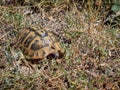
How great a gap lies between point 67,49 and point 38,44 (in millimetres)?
369

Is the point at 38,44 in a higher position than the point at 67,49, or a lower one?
higher

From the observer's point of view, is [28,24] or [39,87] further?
[28,24]

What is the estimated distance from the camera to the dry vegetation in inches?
157

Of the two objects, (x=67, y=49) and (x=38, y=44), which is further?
(x=67, y=49)

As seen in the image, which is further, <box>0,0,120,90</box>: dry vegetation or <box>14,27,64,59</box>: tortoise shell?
<box>14,27,64,59</box>: tortoise shell

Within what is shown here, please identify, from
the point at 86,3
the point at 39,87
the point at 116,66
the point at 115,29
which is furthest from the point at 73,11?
the point at 39,87

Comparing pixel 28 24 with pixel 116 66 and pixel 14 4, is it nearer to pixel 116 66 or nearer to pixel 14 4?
pixel 14 4

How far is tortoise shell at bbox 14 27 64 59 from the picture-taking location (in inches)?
164

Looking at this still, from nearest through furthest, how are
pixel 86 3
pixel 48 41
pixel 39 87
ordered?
pixel 39 87 < pixel 48 41 < pixel 86 3

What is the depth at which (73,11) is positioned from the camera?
485cm

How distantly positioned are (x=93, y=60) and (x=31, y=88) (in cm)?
82

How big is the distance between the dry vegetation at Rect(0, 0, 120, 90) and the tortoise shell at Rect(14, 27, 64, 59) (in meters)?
0.09

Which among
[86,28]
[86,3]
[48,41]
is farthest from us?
[86,3]

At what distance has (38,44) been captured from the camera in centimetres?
417
